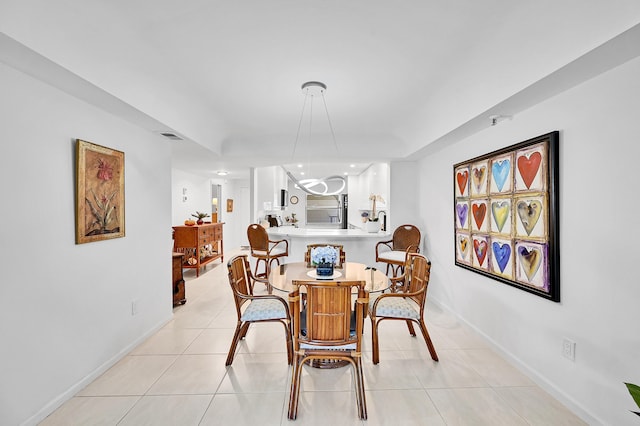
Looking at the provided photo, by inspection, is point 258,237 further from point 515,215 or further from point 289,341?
point 515,215

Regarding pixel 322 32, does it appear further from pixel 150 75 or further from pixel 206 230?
pixel 206 230

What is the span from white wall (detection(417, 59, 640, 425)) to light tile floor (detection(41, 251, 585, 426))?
0.79 ft

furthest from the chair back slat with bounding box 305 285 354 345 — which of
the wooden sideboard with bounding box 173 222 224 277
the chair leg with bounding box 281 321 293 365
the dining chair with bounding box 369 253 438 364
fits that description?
the wooden sideboard with bounding box 173 222 224 277

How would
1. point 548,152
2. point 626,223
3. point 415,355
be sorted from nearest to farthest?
point 626,223, point 548,152, point 415,355

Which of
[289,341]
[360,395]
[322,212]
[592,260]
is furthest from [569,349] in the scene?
[322,212]

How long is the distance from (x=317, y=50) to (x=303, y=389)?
2486 mm

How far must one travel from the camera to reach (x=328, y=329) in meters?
1.96

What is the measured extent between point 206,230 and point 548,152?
5.63 m

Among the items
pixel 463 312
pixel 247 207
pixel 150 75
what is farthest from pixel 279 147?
pixel 247 207

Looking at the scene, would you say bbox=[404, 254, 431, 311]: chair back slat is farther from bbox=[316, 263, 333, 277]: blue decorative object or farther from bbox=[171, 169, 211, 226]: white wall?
bbox=[171, 169, 211, 226]: white wall

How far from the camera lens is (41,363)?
191 cm

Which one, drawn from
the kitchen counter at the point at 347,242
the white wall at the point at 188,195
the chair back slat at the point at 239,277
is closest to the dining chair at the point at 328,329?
the chair back slat at the point at 239,277

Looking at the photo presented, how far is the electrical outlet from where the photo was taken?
6.54 feet

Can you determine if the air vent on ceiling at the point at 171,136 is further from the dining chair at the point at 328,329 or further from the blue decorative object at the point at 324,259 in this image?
the dining chair at the point at 328,329
